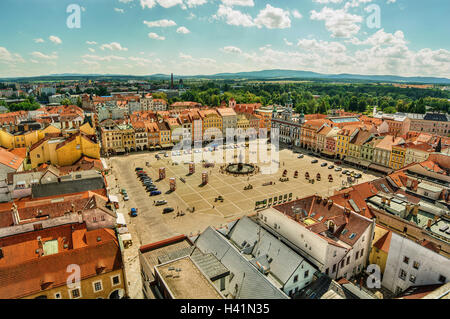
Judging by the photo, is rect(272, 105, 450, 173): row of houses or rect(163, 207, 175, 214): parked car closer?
rect(163, 207, 175, 214): parked car

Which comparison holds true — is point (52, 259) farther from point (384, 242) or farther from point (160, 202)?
point (384, 242)

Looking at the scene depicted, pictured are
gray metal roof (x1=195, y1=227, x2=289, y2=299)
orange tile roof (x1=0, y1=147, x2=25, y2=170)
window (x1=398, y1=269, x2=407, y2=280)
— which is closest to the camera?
gray metal roof (x1=195, y1=227, x2=289, y2=299)

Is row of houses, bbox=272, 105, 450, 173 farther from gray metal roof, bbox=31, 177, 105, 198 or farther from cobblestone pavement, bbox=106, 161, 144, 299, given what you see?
gray metal roof, bbox=31, 177, 105, 198

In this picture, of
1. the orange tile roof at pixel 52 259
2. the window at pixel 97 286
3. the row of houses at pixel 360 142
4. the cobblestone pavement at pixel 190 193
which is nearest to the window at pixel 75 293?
the orange tile roof at pixel 52 259

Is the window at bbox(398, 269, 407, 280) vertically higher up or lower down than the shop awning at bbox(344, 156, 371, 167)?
lower down

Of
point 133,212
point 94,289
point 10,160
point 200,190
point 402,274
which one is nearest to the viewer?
point 94,289

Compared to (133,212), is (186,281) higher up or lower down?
higher up

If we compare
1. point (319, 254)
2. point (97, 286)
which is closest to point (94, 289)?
point (97, 286)

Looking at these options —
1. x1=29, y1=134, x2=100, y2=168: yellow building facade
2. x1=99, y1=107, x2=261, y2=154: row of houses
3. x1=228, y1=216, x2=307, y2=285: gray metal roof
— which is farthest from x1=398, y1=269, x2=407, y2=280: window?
x1=99, y1=107, x2=261, y2=154: row of houses
